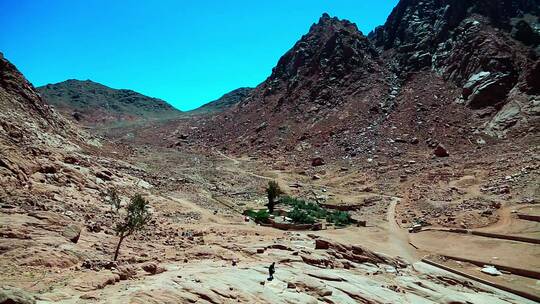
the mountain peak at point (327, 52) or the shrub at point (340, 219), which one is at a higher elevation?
the mountain peak at point (327, 52)

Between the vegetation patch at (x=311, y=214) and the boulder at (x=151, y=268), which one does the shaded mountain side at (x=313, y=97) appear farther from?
the boulder at (x=151, y=268)

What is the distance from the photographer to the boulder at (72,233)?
15.5 meters

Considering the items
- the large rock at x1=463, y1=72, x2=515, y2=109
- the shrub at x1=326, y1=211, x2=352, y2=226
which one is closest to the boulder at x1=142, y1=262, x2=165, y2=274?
the shrub at x1=326, y1=211, x2=352, y2=226

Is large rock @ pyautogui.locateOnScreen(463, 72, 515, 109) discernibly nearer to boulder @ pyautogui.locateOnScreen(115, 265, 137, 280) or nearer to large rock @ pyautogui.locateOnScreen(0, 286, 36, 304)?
boulder @ pyautogui.locateOnScreen(115, 265, 137, 280)

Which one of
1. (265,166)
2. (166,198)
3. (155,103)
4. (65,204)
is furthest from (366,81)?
(155,103)

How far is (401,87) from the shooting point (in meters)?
67.6

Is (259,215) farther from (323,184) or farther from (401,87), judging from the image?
(401,87)

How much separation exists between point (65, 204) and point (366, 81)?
190 feet

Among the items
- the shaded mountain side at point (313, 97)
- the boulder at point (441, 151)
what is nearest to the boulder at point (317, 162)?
the shaded mountain side at point (313, 97)

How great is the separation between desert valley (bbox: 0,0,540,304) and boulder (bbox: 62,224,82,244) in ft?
0.26

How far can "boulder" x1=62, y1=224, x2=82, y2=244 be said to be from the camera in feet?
50.8

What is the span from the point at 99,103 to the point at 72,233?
375 feet

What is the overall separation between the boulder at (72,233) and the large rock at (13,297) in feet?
22.2

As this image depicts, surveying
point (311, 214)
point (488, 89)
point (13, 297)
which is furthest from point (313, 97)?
point (13, 297)
